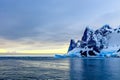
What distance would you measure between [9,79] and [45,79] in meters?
8.70

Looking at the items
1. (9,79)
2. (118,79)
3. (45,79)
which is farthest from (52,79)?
(118,79)

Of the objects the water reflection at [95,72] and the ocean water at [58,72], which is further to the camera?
the water reflection at [95,72]

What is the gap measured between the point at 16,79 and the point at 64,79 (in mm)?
11724

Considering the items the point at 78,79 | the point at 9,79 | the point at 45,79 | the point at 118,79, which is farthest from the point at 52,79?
the point at 118,79

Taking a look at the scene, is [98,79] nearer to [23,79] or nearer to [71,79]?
[71,79]

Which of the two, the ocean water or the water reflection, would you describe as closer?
the ocean water

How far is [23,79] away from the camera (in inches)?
2250

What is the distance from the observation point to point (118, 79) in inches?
2356

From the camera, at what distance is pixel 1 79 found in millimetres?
56500

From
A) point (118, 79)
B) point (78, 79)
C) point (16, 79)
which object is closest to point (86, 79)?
point (78, 79)

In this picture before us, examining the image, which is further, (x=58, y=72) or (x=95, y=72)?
(x=95, y=72)

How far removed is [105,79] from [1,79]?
2577 cm

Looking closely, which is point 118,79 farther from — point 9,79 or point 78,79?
point 9,79

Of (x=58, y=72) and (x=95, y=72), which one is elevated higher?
(x=58, y=72)
